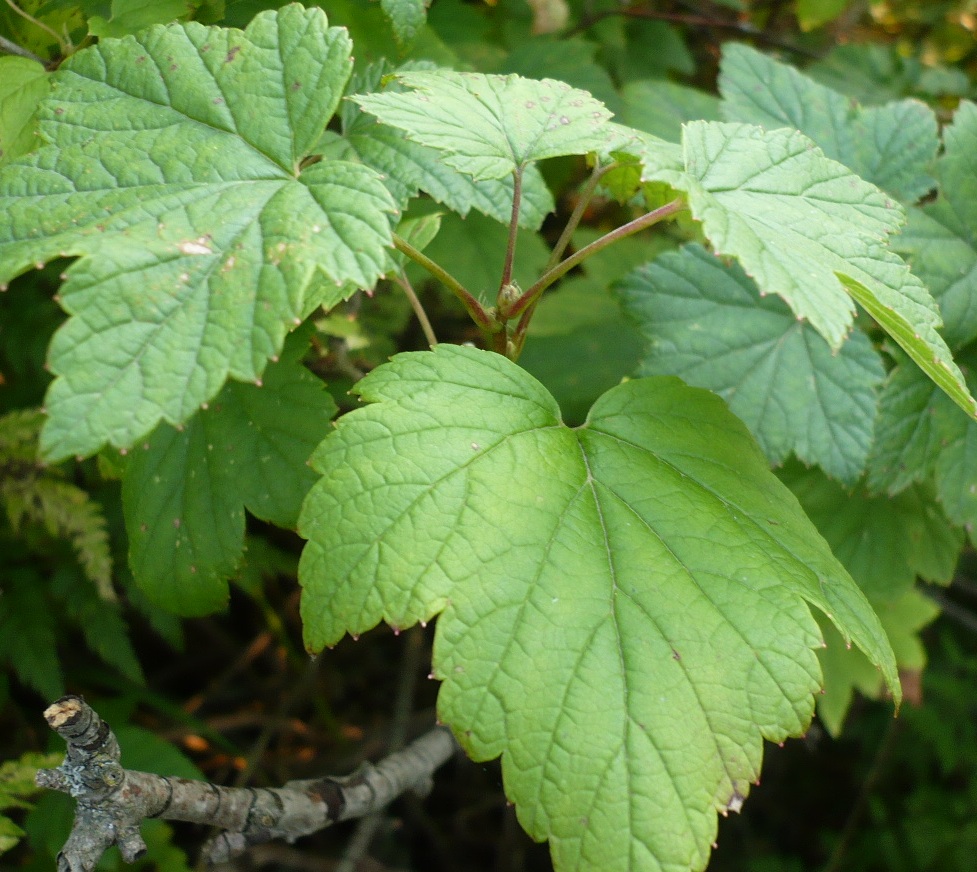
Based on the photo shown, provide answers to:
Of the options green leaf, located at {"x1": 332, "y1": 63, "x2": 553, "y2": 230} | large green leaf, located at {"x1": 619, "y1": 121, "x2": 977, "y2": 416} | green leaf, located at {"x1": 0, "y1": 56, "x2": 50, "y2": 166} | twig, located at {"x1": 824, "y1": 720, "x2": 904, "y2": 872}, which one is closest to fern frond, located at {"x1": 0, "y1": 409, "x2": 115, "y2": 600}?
green leaf, located at {"x1": 0, "y1": 56, "x2": 50, "y2": 166}

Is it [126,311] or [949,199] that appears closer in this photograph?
[126,311]

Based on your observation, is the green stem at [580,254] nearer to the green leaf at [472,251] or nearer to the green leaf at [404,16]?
the green leaf at [404,16]

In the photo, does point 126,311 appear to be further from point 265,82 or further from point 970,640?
point 970,640

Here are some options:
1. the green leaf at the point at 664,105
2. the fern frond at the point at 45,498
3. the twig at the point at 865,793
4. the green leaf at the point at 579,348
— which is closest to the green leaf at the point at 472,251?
the green leaf at the point at 579,348

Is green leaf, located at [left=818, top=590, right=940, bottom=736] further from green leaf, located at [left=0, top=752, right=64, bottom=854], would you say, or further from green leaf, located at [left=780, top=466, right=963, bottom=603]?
green leaf, located at [left=0, top=752, right=64, bottom=854]

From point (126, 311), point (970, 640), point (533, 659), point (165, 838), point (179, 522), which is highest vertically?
point (126, 311)

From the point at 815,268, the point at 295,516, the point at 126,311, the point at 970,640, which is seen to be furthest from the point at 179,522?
the point at 970,640

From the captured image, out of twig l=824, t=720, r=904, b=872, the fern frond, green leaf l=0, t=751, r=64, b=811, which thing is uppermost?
the fern frond
